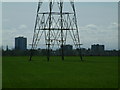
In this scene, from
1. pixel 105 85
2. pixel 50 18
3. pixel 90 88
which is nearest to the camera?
pixel 90 88

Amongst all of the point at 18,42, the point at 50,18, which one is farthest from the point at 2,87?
the point at 18,42

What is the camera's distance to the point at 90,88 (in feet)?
40.5

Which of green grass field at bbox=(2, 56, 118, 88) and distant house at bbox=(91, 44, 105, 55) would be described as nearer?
green grass field at bbox=(2, 56, 118, 88)

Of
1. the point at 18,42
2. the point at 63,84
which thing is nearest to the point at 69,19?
the point at 63,84

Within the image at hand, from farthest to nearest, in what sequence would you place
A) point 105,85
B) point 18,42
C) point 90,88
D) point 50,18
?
1. point 18,42
2. point 50,18
3. point 105,85
4. point 90,88

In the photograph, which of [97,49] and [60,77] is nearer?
[60,77]

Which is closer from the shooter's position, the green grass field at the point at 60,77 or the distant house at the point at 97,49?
the green grass field at the point at 60,77

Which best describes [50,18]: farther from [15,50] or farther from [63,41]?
[15,50]

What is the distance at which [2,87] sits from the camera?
1255 cm

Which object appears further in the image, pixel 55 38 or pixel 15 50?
pixel 15 50

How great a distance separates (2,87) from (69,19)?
24970 millimetres

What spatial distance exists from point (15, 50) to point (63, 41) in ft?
178

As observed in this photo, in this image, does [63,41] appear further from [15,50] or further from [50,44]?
[15,50]

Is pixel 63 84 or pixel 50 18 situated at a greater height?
pixel 50 18
